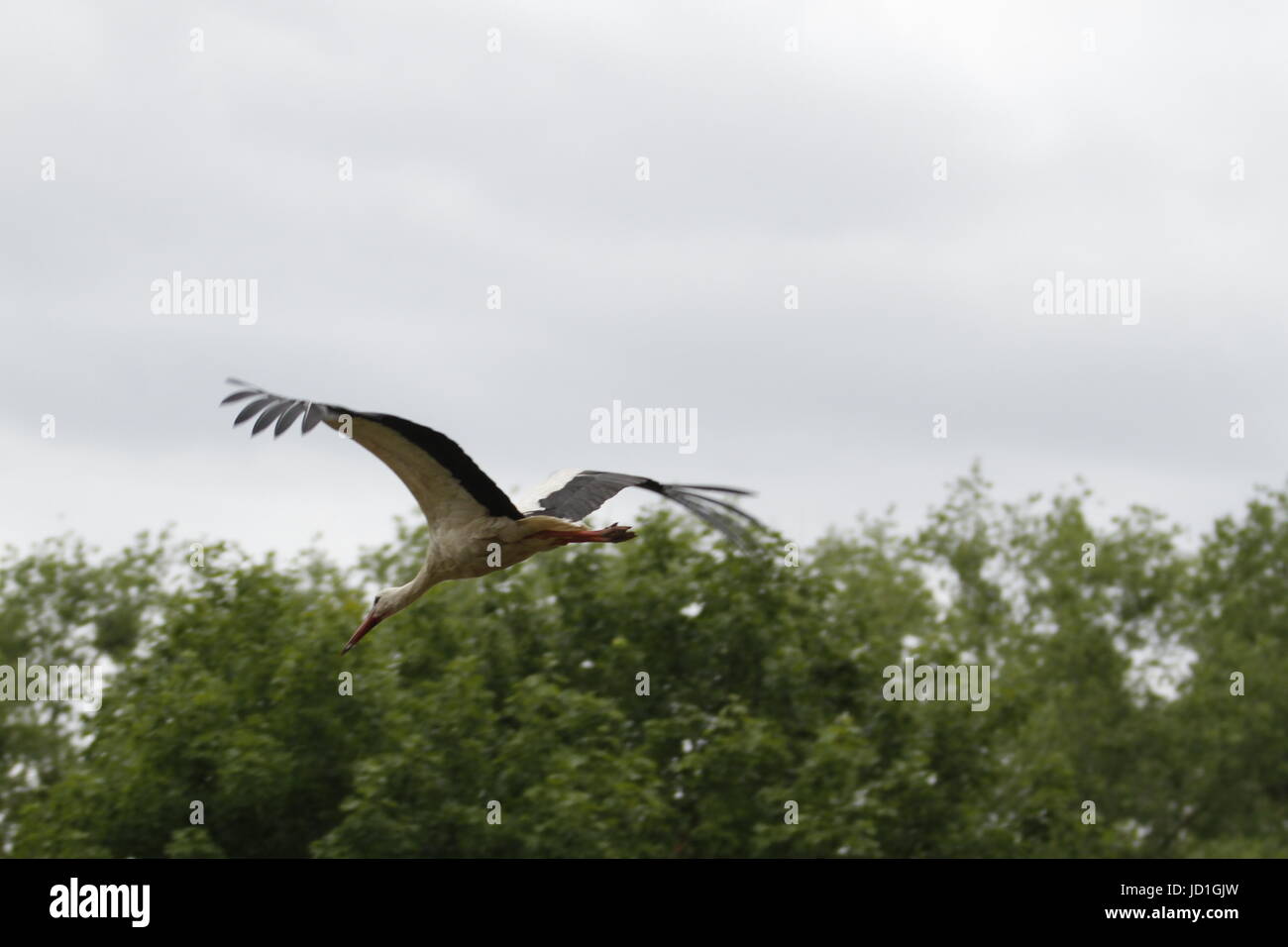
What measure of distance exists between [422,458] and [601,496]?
1.86 m

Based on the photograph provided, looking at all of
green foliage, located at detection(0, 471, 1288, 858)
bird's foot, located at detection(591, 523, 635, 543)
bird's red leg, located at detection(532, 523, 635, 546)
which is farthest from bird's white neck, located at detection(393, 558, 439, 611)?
green foliage, located at detection(0, 471, 1288, 858)

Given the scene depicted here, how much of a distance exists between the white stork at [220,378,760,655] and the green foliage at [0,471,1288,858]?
10.9 m

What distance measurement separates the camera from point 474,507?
12430 mm

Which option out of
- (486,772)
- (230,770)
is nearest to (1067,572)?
(486,772)

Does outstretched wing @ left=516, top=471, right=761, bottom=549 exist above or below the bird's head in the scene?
above

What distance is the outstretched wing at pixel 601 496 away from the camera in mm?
11992

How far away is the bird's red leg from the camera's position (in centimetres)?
1192

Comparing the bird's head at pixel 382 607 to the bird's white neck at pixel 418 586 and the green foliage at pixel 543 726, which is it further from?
the green foliage at pixel 543 726

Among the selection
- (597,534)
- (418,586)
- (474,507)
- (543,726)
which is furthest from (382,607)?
(543,726)

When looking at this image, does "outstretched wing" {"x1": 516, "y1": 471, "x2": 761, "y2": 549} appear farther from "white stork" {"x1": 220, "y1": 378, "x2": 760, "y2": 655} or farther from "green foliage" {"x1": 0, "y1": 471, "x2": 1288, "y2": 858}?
"green foliage" {"x1": 0, "y1": 471, "x2": 1288, "y2": 858}

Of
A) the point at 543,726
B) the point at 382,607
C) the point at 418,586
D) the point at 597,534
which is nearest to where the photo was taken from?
the point at 597,534

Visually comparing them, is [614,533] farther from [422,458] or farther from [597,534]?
[422,458]

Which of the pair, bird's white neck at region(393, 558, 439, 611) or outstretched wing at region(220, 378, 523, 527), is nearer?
outstretched wing at region(220, 378, 523, 527)
